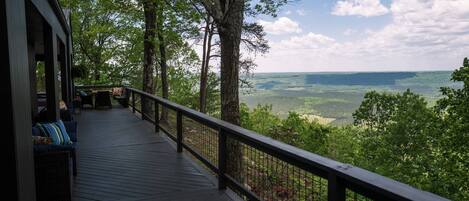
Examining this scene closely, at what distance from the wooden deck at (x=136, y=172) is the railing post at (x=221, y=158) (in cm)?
11

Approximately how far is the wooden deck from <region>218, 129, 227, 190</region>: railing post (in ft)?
0.38

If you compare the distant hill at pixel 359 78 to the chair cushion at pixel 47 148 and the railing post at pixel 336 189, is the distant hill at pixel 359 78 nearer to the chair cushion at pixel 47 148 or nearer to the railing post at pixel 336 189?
the chair cushion at pixel 47 148

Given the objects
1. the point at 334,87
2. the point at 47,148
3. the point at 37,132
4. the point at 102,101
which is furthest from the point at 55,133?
the point at 334,87

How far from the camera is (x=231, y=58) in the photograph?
7.45m

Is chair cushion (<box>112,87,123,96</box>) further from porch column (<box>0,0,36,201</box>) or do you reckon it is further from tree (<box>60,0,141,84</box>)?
porch column (<box>0,0,36,201</box>)

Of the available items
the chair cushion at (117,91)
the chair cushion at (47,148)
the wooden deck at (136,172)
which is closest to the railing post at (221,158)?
the wooden deck at (136,172)

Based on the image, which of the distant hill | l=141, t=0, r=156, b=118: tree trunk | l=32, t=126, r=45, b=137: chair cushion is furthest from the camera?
the distant hill

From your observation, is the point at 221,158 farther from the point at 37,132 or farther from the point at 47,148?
the point at 37,132

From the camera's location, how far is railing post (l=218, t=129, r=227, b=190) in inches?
164

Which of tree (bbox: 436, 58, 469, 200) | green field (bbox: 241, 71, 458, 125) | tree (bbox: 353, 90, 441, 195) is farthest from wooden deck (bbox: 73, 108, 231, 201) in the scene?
green field (bbox: 241, 71, 458, 125)

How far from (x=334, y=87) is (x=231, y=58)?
79868 mm

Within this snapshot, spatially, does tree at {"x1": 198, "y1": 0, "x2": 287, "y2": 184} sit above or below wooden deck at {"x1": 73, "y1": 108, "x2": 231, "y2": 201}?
above

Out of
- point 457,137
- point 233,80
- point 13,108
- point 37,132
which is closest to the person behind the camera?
point 13,108

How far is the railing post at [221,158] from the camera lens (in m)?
4.18
